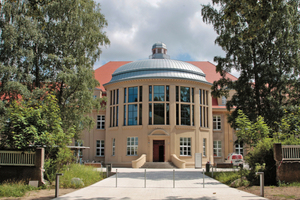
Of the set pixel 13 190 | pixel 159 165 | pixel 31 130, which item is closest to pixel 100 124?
pixel 159 165

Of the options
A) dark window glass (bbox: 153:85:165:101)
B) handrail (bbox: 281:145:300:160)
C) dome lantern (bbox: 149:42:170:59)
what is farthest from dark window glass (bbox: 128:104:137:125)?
handrail (bbox: 281:145:300:160)

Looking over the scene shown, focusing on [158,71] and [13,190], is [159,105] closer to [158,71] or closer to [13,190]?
[158,71]

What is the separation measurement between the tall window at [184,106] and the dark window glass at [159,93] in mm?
1725

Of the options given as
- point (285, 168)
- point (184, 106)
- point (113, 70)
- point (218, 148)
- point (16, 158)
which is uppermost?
point (113, 70)

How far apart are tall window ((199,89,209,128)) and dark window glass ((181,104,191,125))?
2.05m

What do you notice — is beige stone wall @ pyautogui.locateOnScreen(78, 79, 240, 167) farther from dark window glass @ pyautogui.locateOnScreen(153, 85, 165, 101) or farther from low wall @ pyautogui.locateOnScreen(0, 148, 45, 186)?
low wall @ pyautogui.locateOnScreen(0, 148, 45, 186)

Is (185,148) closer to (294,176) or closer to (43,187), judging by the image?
(294,176)

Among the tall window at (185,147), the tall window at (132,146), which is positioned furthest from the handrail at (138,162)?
the tall window at (185,147)

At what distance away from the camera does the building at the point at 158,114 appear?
3334cm

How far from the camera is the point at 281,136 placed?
1622 cm

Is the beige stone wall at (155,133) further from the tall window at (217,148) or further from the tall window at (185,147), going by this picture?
the tall window at (217,148)

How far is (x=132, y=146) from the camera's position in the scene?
34062 mm

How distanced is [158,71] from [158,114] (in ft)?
16.4

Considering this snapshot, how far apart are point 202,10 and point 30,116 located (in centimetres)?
1721
